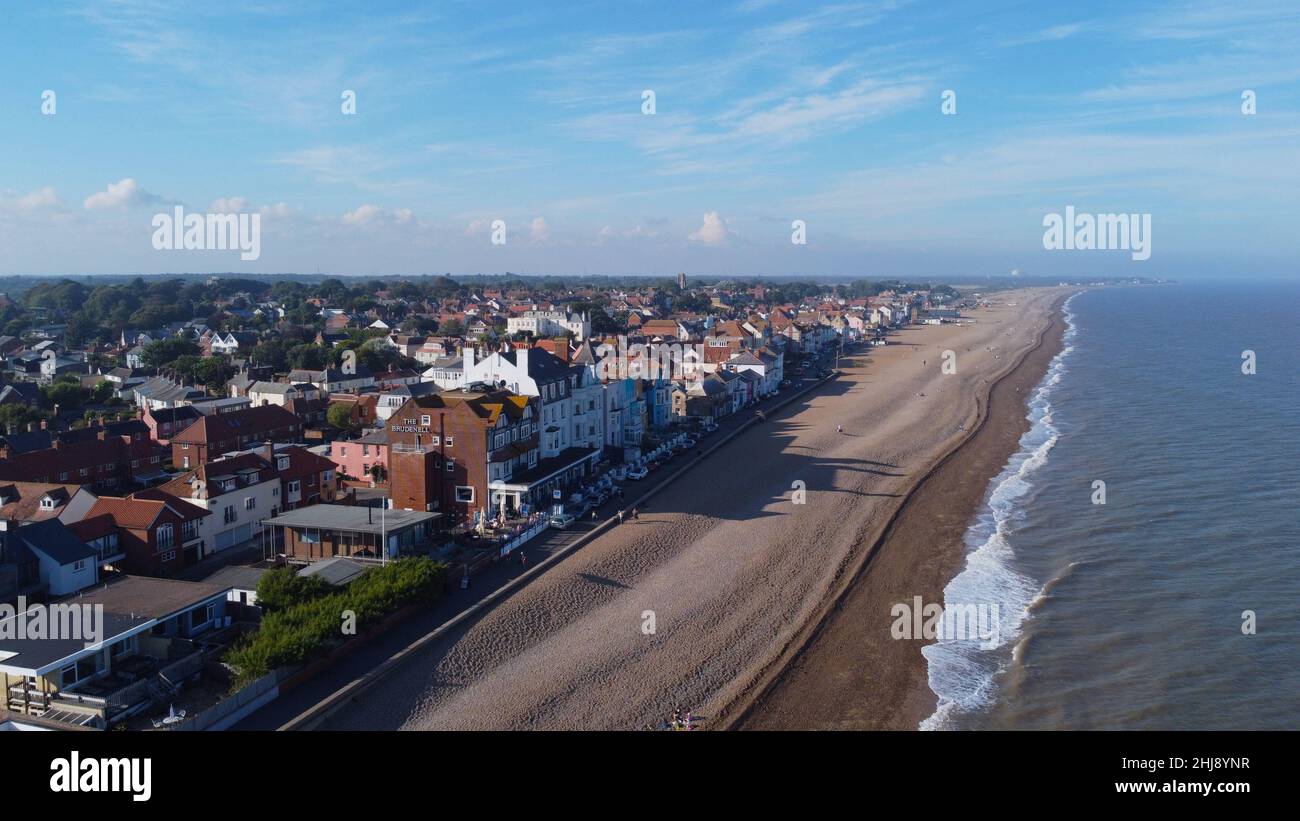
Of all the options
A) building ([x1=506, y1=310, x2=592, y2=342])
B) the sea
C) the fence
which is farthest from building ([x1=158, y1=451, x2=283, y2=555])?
building ([x1=506, y1=310, x2=592, y2=342])

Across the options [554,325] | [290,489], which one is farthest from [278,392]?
[554,325]

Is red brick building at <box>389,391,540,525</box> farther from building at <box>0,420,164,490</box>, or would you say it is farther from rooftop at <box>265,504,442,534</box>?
building at <box>0,420,164,490</box>

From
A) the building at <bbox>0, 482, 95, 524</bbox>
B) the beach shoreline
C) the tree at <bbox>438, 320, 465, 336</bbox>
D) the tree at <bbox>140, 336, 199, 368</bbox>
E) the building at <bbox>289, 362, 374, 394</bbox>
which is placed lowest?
the beach shoreline

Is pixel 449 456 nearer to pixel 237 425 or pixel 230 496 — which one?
pixel 230 496
